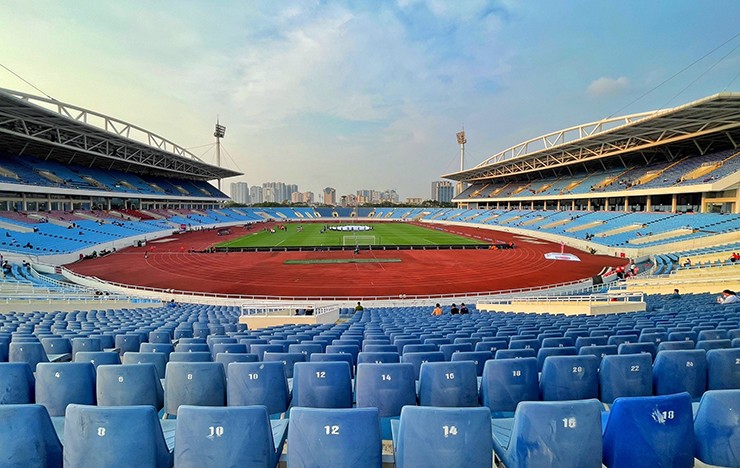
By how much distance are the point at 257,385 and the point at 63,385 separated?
7.19 feet

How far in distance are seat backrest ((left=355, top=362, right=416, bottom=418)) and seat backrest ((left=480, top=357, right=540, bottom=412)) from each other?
938 millimetres

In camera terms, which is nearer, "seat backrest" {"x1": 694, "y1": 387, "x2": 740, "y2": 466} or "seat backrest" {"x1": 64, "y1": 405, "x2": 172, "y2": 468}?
"seat backrest" {"x1": 64, "y1": 405, "x2": 172, "y2": 468}

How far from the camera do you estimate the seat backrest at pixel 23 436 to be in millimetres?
2371

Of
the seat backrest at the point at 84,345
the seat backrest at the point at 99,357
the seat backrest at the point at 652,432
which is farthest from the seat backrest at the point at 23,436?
the seat backrest at the point at 84,345

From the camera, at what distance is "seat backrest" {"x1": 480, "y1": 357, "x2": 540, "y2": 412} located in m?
3.98

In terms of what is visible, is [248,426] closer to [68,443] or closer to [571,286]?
[68,443]

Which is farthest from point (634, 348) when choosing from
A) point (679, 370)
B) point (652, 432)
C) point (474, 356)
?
point (652, 432)

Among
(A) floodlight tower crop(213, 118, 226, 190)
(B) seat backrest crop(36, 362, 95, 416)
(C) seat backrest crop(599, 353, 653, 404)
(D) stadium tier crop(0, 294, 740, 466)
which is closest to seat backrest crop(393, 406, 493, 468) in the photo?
(D) stadium tier crop(0, 294, 740, 466)

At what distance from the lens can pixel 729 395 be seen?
2.73 m

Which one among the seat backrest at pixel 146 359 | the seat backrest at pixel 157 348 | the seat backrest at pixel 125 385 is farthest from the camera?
the seat backrest at pixel 157 348

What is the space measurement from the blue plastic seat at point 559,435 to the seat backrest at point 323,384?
74.4 inches

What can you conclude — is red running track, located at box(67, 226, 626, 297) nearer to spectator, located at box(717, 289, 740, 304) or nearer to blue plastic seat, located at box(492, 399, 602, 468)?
spectator, located at box(717, 289, 740, 304)

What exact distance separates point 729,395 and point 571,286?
2508 centimetres

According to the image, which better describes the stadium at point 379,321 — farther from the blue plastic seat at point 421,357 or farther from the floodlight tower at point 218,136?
the floodlight tower at point 218,136
